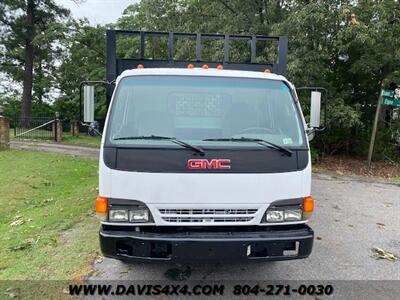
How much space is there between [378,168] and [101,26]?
16983 mm

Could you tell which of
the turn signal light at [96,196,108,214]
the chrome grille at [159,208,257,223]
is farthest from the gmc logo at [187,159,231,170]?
the turn signal light at [96,196,108,214]

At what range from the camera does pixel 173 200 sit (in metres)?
3.65

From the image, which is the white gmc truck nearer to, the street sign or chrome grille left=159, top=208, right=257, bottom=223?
chrome grille left=159, top=208, right=257, bottom=223

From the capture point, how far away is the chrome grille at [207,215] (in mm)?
3676

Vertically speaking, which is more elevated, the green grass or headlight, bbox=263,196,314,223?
headlight, bbox=263,196,314,223

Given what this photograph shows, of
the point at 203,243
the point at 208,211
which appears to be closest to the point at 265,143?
the point at 208,211

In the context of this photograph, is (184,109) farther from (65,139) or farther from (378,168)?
(65,139)

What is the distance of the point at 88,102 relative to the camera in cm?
432

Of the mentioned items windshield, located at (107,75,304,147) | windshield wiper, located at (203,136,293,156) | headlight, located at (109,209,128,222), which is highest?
windshield, located at (107,75,304,147)

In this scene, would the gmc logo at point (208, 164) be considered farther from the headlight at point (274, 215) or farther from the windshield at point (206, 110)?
the headlight at point (274, 215)

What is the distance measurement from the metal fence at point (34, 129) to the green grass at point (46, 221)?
31.0ft

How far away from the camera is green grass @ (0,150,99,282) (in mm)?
4695

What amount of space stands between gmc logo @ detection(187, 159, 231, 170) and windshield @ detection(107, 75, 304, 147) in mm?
231

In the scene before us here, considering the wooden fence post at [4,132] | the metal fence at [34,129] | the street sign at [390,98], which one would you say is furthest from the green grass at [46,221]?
the metal fence at [34,129]
